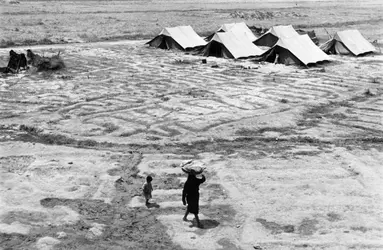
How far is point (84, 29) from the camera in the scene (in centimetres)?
3828

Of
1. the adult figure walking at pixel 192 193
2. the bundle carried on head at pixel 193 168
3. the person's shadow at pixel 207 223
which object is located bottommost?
the person's shadow at pixel 207 223

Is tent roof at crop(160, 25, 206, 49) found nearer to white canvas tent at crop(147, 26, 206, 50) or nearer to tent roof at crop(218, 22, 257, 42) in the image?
white canvas tent at crop(147, 26, 206, 50)

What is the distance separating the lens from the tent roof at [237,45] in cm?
2641

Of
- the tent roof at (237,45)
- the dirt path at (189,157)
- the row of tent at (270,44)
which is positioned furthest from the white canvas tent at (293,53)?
the dirt path at (189,157)

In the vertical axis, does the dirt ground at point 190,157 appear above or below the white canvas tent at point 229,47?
below

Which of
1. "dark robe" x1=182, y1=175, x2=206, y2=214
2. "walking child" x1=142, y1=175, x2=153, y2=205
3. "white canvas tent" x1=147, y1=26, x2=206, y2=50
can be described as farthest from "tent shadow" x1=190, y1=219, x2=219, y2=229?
"white canvas tent" x1=147, y1=26, x2=206, y2=50

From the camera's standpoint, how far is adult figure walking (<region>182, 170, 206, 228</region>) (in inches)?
302

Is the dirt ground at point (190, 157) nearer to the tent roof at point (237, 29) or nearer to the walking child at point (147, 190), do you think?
the walking child at point (147, 190)

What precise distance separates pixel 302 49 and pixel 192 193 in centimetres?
1918

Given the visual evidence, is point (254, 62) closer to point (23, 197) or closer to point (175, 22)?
point (23, 197)

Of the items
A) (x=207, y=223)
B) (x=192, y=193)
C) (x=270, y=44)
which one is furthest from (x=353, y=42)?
(x=192, y=193)

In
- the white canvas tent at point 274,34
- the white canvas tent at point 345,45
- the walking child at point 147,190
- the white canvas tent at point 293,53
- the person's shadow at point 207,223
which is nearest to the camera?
the person's shadow at point 207,223

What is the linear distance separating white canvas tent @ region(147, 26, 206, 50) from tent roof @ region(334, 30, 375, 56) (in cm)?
898

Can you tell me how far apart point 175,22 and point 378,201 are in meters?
38.7
